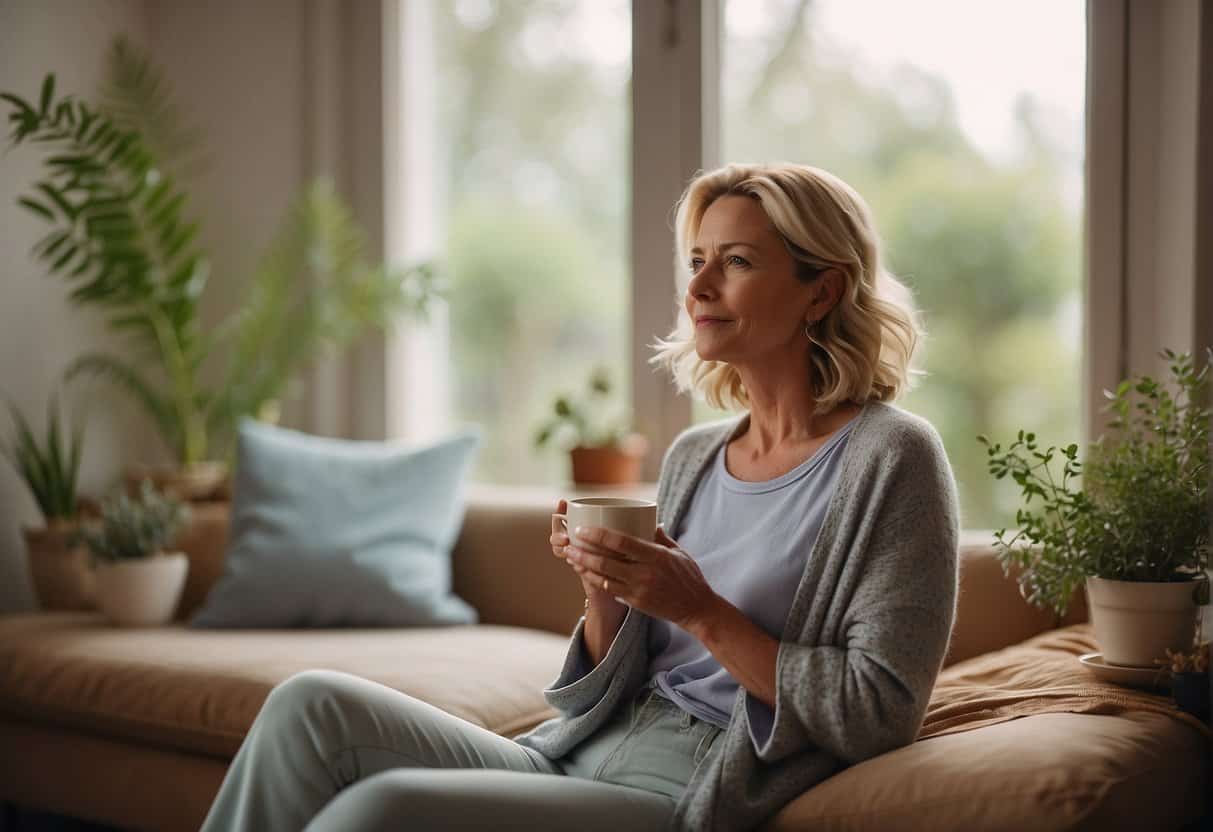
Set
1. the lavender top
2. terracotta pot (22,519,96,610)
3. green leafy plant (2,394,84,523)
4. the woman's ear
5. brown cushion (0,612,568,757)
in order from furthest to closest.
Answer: green leafy plant (2,394,84,523) < terracotta pot (22,519,96,610) < brown cushion (0,612,568,757) < the woman's ear < the lavender top

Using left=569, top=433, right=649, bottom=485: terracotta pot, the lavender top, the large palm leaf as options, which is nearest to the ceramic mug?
the lavender top

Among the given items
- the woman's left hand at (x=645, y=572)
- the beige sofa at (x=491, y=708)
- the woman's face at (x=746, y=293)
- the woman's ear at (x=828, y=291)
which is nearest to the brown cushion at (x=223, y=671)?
the beige sofa at (x=491, y=708)

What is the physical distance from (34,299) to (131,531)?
99 centimetres

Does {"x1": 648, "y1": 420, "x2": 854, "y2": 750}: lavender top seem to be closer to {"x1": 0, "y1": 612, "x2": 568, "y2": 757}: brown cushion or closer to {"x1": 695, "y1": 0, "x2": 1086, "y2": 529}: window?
{"x1": 0, "y1": 612, "x2": 568, "y2": 757}: brown cushion

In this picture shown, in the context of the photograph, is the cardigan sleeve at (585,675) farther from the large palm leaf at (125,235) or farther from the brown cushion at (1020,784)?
the large palm leaf at (125,235)

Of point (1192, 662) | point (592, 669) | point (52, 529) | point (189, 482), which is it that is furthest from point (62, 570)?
point (1192, 662)

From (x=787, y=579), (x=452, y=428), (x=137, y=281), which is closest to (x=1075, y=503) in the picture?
(x=787, y=579)

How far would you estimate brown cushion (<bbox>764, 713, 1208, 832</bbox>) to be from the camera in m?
1.21

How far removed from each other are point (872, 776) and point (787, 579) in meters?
0.26

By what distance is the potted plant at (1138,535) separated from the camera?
1596 mm

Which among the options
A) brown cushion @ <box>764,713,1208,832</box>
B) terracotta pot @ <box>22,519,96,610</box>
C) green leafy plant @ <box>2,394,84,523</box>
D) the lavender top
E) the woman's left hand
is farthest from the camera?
green leafy plant @ <box>2,394,84,523</box>

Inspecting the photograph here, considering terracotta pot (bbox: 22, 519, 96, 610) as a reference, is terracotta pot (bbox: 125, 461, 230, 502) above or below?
above

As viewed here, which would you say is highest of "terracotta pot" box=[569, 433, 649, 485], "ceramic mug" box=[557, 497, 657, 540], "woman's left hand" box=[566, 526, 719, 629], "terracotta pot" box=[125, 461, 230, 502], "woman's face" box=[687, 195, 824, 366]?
"woman's face" box=[687, 195, 824, 366]

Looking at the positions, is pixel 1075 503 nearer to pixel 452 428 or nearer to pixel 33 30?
pixel 452 428
